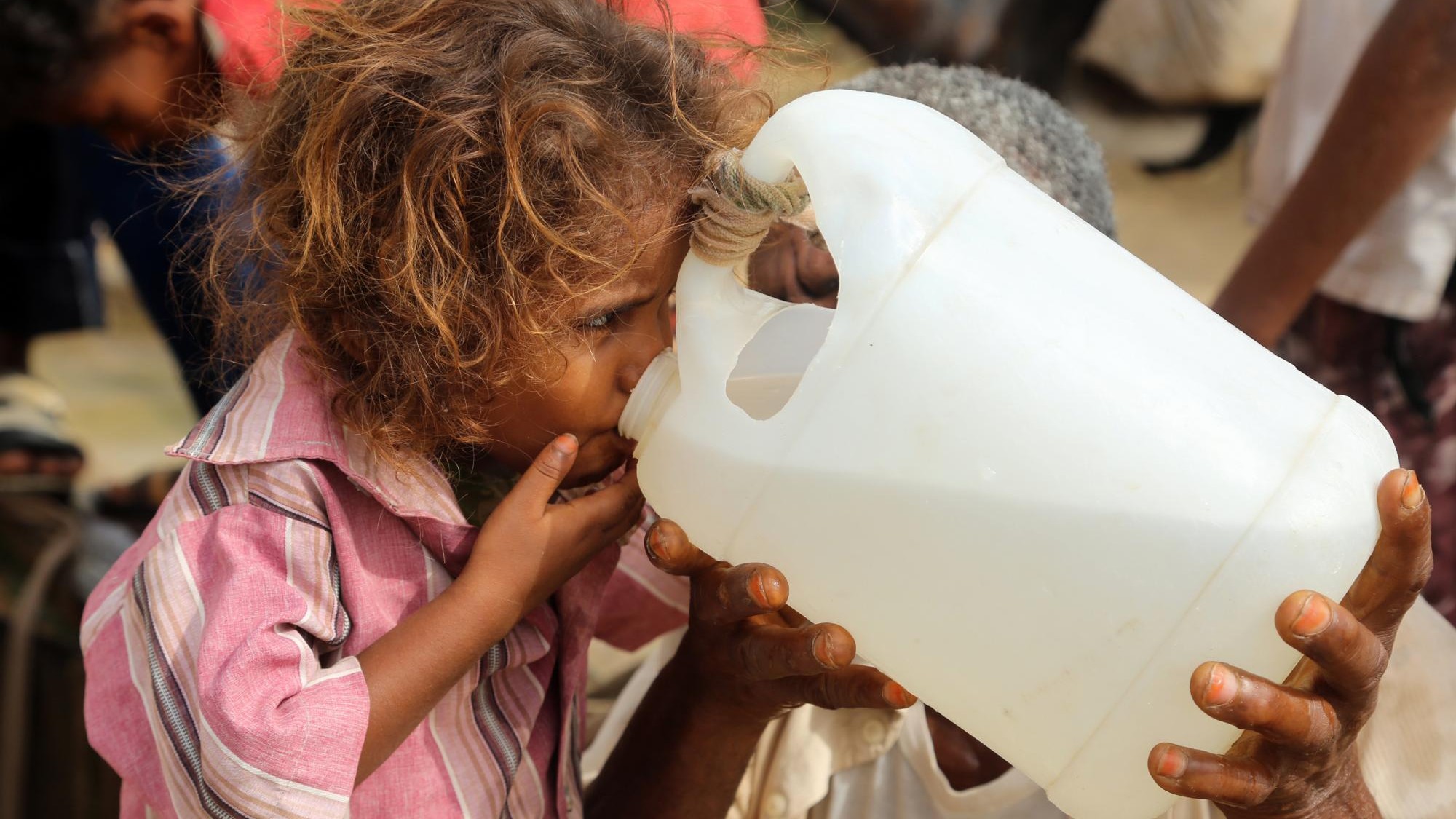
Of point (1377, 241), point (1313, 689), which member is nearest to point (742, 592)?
point (1313, 689)

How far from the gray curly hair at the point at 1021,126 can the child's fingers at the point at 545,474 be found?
0.54 metres

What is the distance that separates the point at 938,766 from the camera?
52.2 inches

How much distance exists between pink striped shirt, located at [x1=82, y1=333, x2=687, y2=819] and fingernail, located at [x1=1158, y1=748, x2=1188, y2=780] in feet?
1.88

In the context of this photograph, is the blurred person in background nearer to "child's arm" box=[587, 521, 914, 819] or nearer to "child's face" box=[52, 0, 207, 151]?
"child's arm" box=[587, 521, 914, 819]

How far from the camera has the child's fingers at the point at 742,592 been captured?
0.93 m

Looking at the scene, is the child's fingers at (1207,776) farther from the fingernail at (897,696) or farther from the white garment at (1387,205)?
the white garment at (1387,205)

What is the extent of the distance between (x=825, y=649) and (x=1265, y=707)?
0.31 meters

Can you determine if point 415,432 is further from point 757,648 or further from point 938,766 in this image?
point 938,766

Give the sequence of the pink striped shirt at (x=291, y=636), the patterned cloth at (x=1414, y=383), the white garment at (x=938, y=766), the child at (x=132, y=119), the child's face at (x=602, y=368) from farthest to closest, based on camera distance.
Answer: the patterned cloth at (x=1414, y=383), the child at (x=132, y=119), the white garment at (x=938, y=766), the child's face at (x=602, y=368), the pink striped shirt at (x=291, y=636)

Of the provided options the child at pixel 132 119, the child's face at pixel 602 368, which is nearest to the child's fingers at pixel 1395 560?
the child's face at pixel 602 368

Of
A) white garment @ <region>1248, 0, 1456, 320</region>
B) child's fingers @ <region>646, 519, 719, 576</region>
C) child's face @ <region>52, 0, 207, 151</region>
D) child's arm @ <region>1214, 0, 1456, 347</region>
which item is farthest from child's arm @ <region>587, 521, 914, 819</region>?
child's face @ <region>52, 0, 207, 151</region>

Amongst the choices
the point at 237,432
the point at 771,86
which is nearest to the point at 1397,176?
the point at 771,86

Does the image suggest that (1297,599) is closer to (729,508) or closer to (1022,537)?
(1022,537)

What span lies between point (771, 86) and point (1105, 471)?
656mm
